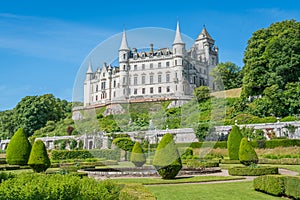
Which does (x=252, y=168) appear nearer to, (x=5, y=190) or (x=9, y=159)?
(x=5, y=190)

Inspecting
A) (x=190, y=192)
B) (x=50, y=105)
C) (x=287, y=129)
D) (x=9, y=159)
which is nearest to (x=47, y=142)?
(x=50, y=105)

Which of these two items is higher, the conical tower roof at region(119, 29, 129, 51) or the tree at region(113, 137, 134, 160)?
the conical tower roof at region(119, 29, 129, 51)

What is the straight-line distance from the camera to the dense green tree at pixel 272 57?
43594 millimetres

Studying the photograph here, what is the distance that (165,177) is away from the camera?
15445 mm

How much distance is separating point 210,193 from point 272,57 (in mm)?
37904

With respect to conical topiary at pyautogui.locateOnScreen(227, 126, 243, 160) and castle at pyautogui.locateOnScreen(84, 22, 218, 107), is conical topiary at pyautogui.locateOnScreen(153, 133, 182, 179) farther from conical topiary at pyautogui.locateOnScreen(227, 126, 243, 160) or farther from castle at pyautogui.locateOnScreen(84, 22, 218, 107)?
conical topiary at pyautogui.locateOnScreen(227, 126, 243, 160)

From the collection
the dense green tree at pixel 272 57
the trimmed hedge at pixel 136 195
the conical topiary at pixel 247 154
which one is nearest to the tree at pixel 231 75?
the dense green tree at pixel 272 57

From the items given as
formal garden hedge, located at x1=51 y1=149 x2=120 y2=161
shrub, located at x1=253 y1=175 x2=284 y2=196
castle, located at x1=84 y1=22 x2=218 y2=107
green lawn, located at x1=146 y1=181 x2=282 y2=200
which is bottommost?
green lawn, located at x1=146 y1=181 x2=282 y2=200

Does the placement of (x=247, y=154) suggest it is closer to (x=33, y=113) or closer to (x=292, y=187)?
(x=292, y=187)

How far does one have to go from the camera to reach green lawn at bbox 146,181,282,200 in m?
10.5

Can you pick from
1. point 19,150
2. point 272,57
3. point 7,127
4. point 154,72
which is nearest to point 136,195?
point 154,72

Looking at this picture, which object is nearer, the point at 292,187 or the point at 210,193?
the point at 292,187

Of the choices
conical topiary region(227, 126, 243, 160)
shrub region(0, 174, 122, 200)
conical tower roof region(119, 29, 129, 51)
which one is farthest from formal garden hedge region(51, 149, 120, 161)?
shrub region(0, 174, 122, 200)

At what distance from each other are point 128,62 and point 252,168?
9.08 metres
